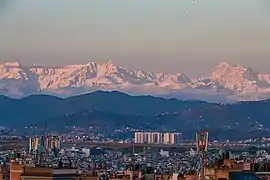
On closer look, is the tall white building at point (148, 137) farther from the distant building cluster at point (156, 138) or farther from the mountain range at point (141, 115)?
the mountain range at point (141, 115)

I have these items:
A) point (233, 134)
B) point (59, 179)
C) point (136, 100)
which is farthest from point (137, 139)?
point (59, 179)

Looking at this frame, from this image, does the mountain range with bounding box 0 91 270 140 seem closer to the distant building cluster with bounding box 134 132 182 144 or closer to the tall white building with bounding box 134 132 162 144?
the distant building cluster with bounding box 134 132 182 144

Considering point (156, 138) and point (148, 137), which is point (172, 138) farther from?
point (148, 137)

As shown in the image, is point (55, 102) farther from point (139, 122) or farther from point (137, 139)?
point (137, 139)

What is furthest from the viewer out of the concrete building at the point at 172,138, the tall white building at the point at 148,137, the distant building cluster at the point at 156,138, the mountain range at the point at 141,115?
the mountain range at the point at 141,115

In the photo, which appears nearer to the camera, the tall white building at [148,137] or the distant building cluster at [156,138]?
the distant building cluster at [156,138]

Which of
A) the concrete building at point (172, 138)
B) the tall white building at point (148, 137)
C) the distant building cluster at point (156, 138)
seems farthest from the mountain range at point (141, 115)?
the tall white building at point (148, 137)

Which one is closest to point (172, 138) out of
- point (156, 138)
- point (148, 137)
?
point (156, 138)
